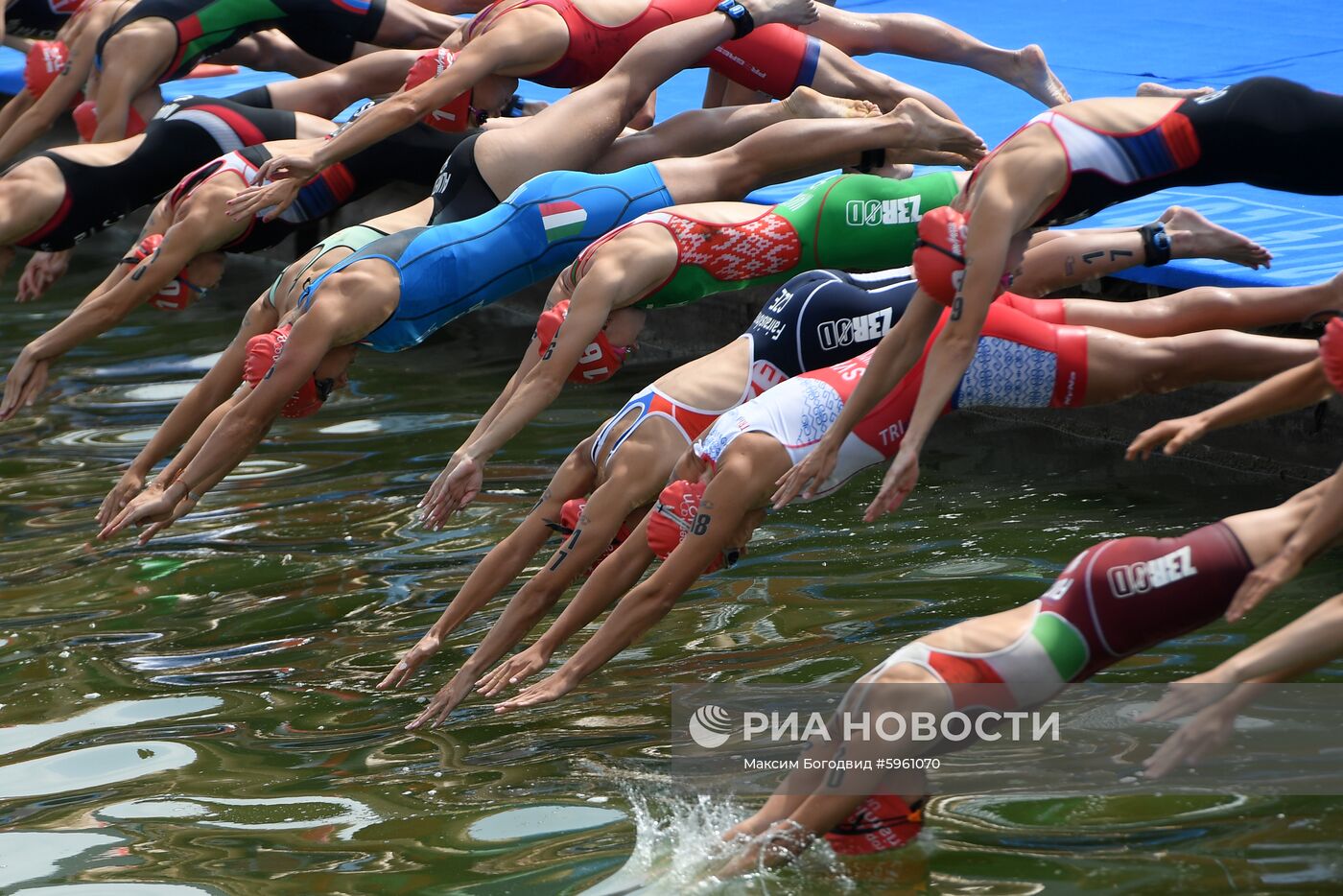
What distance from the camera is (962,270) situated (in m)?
4.54

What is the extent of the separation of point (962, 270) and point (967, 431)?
108 inches

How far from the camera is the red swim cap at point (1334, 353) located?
3.52m

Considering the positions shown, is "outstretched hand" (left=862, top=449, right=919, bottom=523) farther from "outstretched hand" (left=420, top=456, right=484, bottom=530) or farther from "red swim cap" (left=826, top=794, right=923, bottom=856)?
"outstretched hand" (left=420, top=456, right=484, bottom=530)

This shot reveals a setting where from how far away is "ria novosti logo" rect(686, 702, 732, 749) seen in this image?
15.2ft

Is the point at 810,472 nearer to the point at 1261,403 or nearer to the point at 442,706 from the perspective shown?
the point at 1261,403

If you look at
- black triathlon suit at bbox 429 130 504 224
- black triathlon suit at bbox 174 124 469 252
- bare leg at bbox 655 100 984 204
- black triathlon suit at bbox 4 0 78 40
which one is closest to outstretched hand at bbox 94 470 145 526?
black triathlon suit at bbox 174 124 469 252

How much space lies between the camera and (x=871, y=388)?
4.64 m

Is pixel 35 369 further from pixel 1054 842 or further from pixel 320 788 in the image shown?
pixel 1054 842

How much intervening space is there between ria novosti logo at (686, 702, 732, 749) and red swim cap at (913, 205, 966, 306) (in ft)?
4.46

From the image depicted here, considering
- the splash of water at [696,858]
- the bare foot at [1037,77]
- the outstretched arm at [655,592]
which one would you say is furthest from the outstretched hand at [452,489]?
the bare foot at [1037,77]

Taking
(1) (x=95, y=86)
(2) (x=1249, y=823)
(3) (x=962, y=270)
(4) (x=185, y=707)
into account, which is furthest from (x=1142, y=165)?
(1) (x=95, y=86)

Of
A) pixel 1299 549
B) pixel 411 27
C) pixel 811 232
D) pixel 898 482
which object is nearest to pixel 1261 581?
pixel 1299 549

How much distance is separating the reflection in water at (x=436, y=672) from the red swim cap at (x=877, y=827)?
0.05 meters

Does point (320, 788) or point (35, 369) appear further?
point (35, 369)
